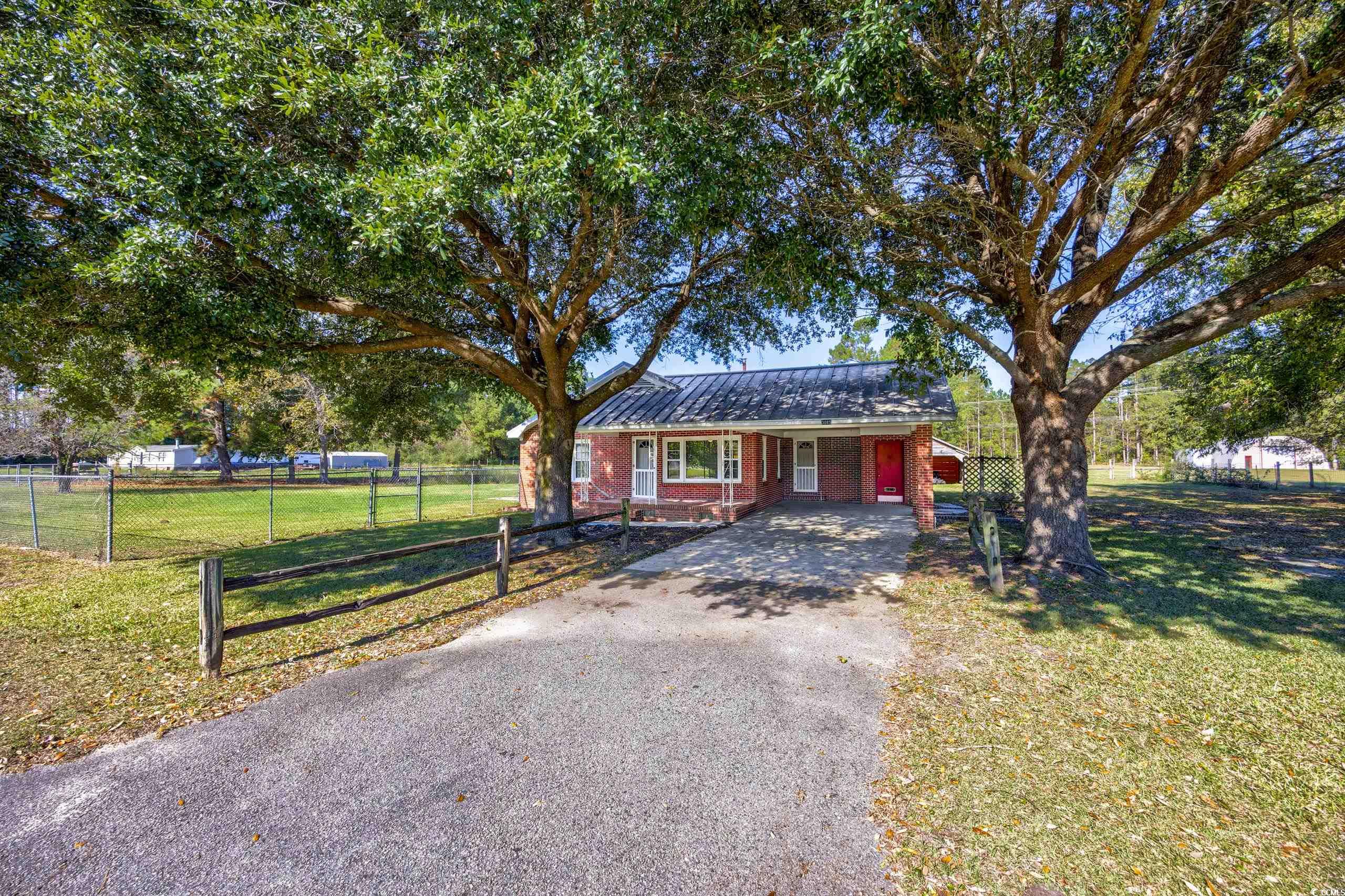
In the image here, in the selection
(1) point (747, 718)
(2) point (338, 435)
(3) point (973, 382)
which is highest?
(3) point (973, 382)

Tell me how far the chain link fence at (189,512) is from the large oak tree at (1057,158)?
11.6 metres

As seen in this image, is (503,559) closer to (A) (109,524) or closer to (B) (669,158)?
(B) (669,158)

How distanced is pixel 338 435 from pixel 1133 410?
67.8 metres

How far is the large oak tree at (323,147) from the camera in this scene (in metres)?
5.16

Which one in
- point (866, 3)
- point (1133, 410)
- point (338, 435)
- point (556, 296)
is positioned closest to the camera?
point (866, 3)

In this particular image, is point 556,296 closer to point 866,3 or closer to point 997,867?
point 866,3

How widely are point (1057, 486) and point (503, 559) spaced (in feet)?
25.7

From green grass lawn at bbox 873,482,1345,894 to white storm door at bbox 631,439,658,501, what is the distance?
378 inches

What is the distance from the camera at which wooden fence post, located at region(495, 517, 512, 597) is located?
6.96 meters

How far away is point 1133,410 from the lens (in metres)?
Result: 49.0

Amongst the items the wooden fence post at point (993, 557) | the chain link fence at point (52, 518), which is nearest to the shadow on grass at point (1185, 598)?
the wooden fence post at point (993, 557)

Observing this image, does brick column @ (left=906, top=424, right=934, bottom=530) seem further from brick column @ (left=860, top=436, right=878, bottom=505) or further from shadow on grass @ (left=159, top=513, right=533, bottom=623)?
shadow on grass @ (left=159, top=513, right=533, bottom=623)

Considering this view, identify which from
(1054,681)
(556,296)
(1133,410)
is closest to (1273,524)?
(1054,681)

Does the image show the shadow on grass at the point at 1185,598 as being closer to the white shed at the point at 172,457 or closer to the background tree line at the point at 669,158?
the background tree line at the point at 669,158
